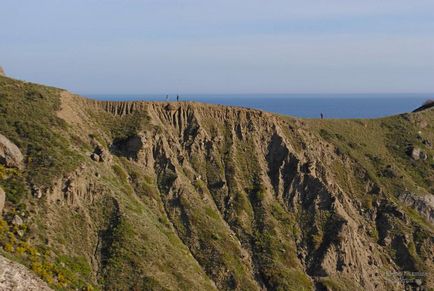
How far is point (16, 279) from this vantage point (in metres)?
48.8

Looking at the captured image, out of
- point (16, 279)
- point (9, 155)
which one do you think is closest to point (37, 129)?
point (9, 155)

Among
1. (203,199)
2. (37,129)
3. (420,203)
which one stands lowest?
(420,203)

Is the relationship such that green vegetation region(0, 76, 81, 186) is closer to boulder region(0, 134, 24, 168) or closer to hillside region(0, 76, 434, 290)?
hillside region(0, 76, 434, 290)

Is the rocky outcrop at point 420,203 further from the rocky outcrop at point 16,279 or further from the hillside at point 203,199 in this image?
the rocky outcrop at point 16,279

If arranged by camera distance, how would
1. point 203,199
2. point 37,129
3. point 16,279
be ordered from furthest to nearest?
point 203,199 < point 37,129 < point 16,279

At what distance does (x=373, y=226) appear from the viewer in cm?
9512

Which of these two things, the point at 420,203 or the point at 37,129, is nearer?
the point at 37,129

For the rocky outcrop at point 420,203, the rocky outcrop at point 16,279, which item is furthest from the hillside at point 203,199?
the rocky outcrop at point 16,279

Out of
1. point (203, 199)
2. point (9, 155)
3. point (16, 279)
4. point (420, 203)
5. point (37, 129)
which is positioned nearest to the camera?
point (16, 279)

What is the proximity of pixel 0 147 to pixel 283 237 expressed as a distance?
37556 mm

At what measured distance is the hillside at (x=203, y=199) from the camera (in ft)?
229

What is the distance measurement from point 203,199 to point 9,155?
26588 mm

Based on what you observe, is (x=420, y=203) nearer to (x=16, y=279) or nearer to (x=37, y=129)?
(x=37, y=129)

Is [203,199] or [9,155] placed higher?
[9,155]
